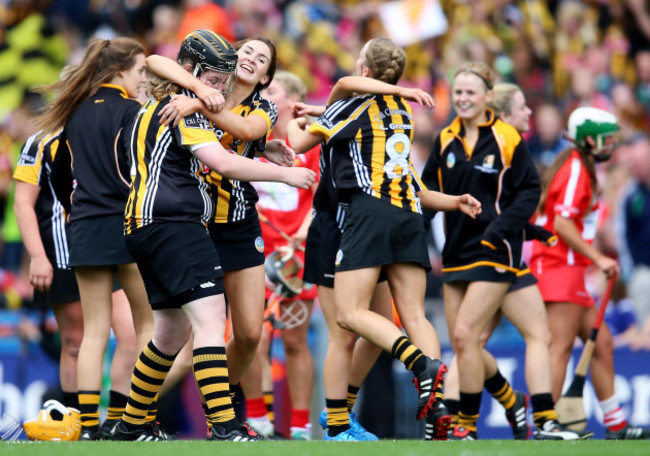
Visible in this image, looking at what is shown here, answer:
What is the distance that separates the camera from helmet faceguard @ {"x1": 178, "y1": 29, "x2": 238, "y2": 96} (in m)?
5.23

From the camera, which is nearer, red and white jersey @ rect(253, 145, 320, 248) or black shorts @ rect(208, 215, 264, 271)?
black shorts @ rect(208, 215, 264, 271)

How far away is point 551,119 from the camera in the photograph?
11.4m

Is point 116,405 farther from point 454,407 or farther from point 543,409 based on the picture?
point 543,409

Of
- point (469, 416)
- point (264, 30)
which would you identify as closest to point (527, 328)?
point (469, 416)

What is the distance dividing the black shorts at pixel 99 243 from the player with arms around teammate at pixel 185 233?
2.77ft

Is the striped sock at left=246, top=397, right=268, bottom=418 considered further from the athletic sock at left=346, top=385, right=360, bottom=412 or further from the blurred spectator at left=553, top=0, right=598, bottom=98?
the blurred spectator at left=553, top=0, right=598, bottom=98

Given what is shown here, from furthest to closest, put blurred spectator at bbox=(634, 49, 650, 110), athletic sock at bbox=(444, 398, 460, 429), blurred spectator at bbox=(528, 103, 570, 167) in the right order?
1. blurred spectator at bbox=(634, 49, 650, 110)
2. blurred spectator at bbox=(528, 103, 570, 167)
3. athletic sock at bbox=(444, 398, 460, 429)

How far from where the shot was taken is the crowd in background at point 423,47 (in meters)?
11.5

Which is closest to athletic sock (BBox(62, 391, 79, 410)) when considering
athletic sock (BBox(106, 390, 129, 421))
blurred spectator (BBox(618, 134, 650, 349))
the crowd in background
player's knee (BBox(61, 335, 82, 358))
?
player's knee (BBox(61, 335, 82, 358))

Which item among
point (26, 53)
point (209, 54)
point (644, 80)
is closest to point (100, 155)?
point (209, 54)

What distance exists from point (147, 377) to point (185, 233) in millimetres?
800

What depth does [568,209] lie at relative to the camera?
7.14m

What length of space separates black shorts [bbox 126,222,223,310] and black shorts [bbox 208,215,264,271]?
2.01 ft

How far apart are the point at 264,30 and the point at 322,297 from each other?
7.81m
